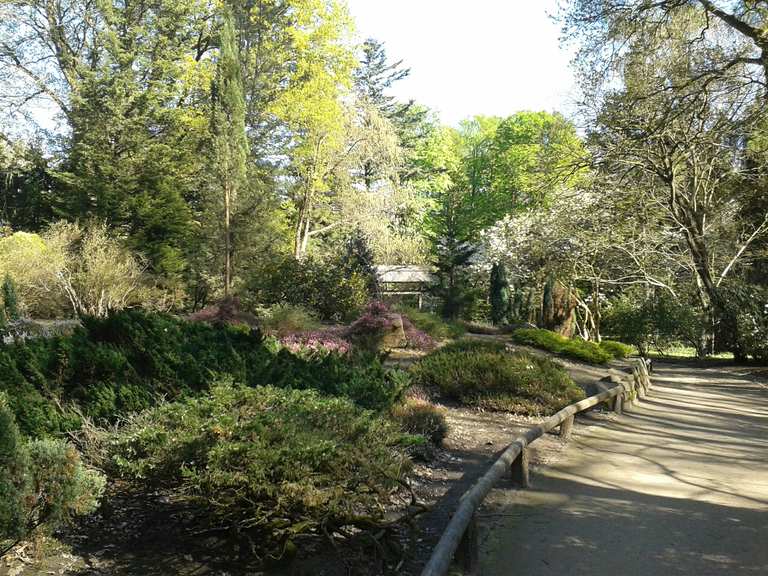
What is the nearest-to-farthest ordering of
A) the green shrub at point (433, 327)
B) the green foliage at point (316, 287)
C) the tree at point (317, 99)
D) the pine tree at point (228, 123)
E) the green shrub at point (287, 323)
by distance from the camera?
1. the green shrub at point (287, 323)
2. the green shrub at point (433, 327)
3. the green foliage at point (316, 287)
4. the pine tree at point (228, 123)
5. the tree at point (317, 99)

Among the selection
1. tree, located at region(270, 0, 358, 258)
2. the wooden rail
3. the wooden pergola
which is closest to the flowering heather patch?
the wooden rail

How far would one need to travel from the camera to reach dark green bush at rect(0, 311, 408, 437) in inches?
191

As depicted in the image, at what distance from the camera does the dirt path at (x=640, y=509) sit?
4027 mm

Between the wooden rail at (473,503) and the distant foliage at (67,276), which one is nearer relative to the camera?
the wooden rail at (473,503)

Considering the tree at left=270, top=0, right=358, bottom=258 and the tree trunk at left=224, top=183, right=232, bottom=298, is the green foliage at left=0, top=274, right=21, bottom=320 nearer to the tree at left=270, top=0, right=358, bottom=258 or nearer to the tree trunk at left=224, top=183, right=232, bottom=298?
Result: the tree trunk at left=224, top=183, right=232, bottom=298

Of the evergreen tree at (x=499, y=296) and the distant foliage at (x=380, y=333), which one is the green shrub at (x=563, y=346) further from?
the evergreen tree at (x=499, y=296)

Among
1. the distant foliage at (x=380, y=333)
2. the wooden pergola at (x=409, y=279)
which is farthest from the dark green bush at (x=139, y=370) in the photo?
the wooden pergola at (x=409, y=279)

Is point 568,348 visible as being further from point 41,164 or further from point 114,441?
point 41,164

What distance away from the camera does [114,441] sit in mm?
4250

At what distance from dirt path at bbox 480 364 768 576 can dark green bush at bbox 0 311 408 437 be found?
1.93 meters

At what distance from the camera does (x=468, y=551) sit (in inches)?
152

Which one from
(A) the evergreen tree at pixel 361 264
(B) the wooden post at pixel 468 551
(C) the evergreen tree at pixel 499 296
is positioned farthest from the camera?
(C) the evergreen tree at pixel 499 296

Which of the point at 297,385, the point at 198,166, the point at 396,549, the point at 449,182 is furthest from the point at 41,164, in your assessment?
the point at 396,549

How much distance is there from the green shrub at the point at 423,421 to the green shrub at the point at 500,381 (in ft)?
6.66
